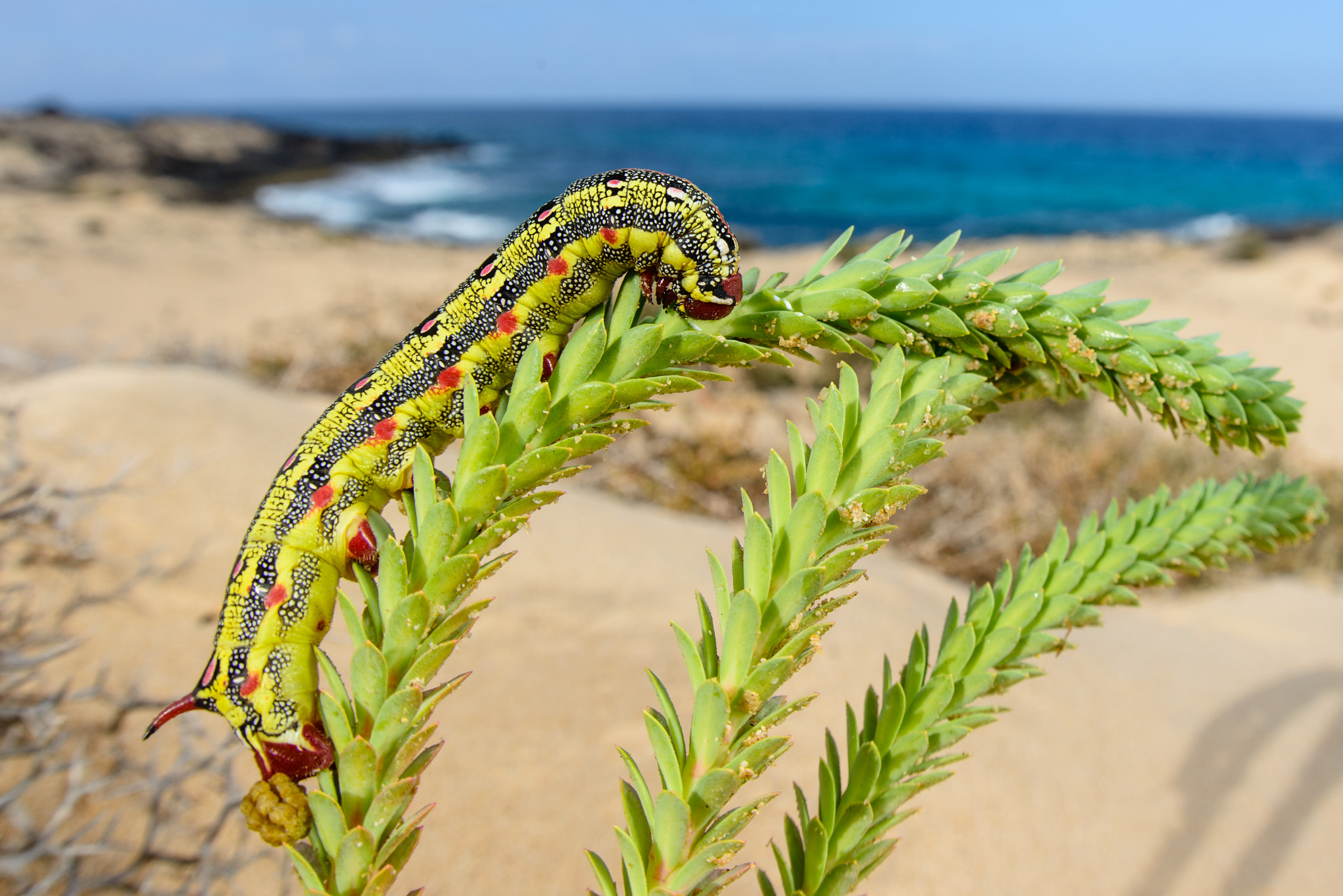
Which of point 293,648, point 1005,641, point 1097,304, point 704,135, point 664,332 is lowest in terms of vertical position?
point 293,648

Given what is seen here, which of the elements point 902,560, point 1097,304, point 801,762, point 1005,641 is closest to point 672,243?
point 1097,304

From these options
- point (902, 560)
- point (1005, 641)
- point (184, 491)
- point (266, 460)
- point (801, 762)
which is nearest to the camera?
point (1005, 641)

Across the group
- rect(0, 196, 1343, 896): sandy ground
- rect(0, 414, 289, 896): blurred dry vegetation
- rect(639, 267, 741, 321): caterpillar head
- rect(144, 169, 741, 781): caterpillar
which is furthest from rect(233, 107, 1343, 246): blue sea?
rect(639, 267, 741, 321): caterpillar head

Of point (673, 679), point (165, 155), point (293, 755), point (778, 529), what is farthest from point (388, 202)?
point (778, 529)

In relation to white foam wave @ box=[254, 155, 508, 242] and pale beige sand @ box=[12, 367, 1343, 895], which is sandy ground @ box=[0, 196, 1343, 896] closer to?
pale beige sand @ box=[12, 367, 1343, 895]

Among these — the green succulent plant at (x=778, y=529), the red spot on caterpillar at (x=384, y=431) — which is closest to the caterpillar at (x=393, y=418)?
the red spot on caterpillar at (x=384, y=431)

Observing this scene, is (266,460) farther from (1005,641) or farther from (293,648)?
(1005,641)
